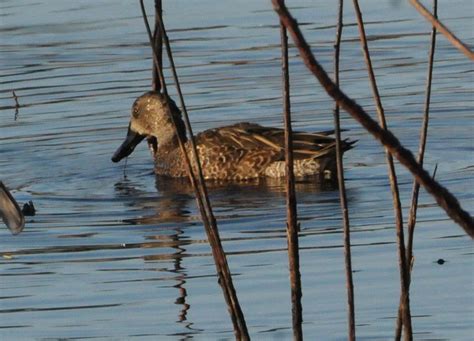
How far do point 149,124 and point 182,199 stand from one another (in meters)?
2.30

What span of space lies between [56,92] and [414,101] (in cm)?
351

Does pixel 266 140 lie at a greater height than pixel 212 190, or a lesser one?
greater

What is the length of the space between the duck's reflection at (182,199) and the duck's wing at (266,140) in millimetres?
274

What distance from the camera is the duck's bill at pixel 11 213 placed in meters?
4.30

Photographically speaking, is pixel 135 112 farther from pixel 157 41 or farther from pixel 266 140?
pixel 157 41

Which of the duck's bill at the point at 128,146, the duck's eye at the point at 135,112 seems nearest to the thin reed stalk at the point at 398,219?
the duck's bill at the point at 128,146

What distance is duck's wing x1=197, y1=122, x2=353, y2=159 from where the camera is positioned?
11516 millimetres

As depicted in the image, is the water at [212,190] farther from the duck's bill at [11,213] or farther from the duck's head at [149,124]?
the duck's bill at [11,213]

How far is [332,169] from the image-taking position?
11.6 meters

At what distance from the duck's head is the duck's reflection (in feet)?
2.17

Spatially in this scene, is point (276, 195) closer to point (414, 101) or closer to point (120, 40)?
point (414, 101)

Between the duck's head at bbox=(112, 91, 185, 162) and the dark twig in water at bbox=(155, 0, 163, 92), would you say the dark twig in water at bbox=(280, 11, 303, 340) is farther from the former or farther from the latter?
the duck's head at bbox=(112, 91, 185, 162)

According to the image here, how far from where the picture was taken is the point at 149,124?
13.0 meters

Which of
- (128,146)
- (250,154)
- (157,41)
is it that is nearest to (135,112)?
(128,146)
